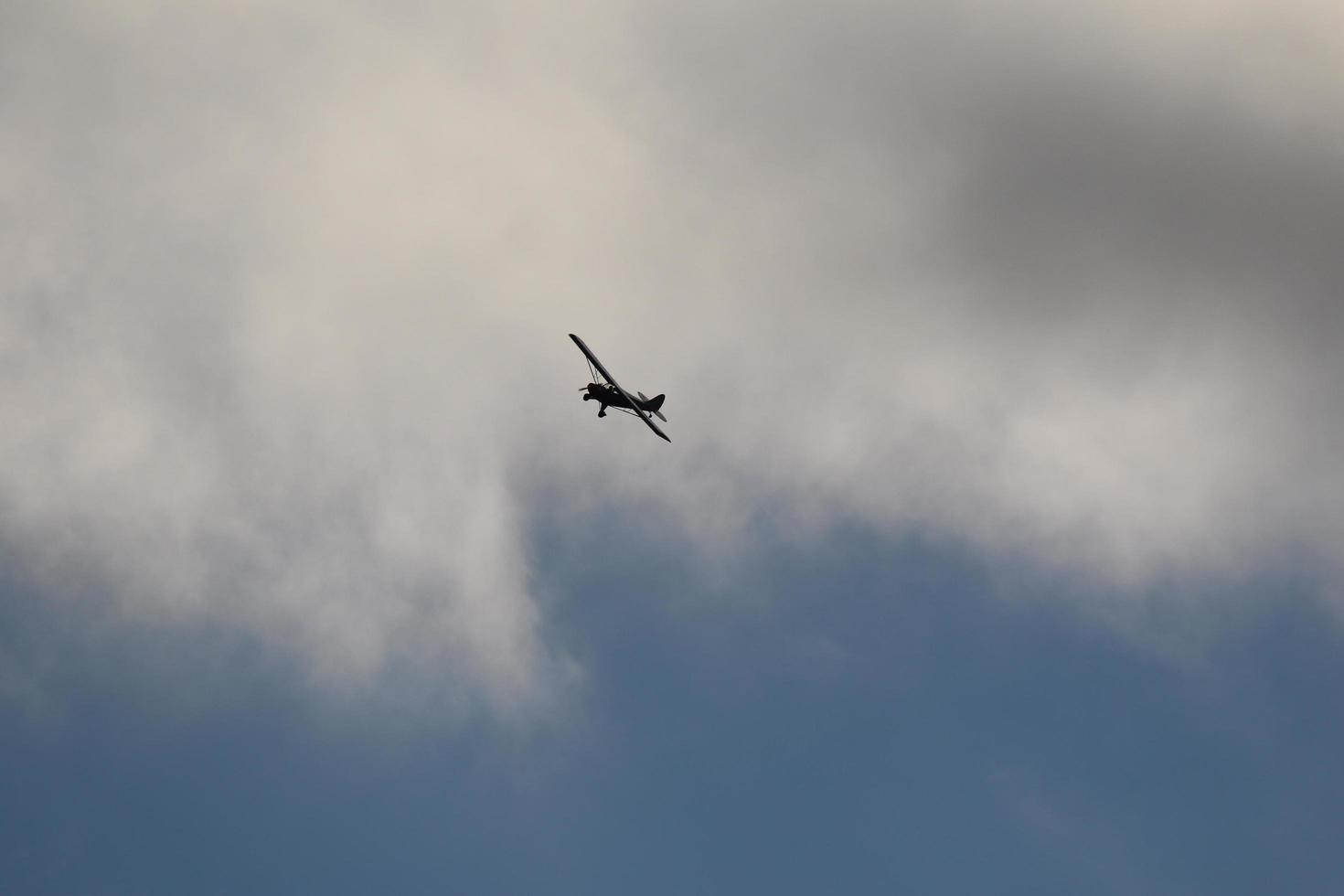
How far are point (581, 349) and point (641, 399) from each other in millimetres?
11576

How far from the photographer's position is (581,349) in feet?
582

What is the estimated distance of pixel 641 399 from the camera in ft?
607
